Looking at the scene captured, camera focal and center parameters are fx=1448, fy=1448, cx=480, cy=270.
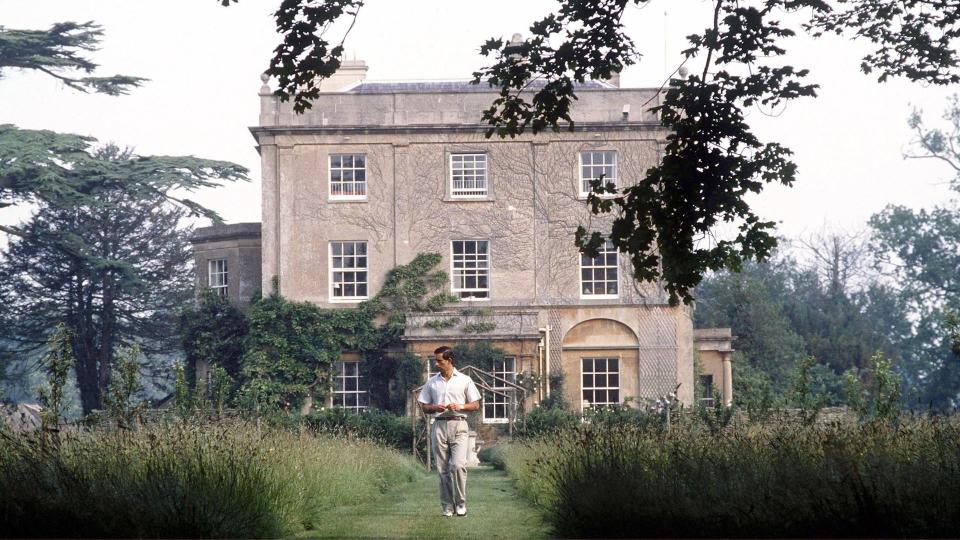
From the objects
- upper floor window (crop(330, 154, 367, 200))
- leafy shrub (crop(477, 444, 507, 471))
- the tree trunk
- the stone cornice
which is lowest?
leafy shrub (crop(477, 444, 507, 471))

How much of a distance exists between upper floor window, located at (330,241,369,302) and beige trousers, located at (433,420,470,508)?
21.9m

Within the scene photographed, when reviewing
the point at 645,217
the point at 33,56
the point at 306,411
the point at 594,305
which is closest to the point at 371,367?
the point at 306,411

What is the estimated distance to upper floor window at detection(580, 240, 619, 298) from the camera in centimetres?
3650

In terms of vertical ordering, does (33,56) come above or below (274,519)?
above

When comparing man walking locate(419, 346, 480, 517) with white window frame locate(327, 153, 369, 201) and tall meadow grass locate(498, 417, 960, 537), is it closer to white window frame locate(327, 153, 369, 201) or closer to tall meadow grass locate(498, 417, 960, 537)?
tall meadow grass locate(498, 417, 960, 537)

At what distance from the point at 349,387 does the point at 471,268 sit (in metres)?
4.29

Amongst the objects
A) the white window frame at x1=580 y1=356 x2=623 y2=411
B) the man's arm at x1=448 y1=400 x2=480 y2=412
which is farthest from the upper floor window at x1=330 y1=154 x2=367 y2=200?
the man's arm at x1=448 y1=400 x2=480 y2=412

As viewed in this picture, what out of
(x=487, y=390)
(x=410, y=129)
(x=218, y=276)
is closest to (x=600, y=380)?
(x=487, y=390)

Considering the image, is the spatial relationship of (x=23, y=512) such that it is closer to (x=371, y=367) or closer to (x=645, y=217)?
(x=645, y=217)

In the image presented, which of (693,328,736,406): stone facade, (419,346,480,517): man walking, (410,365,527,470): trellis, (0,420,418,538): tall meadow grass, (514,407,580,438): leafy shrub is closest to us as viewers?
(0,420,418,538): tall meadow grass

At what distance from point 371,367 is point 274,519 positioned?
2396 cm

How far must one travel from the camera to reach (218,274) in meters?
38.5

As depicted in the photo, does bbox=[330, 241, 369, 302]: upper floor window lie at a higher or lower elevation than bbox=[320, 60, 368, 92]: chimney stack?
lower

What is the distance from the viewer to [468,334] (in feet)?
116
